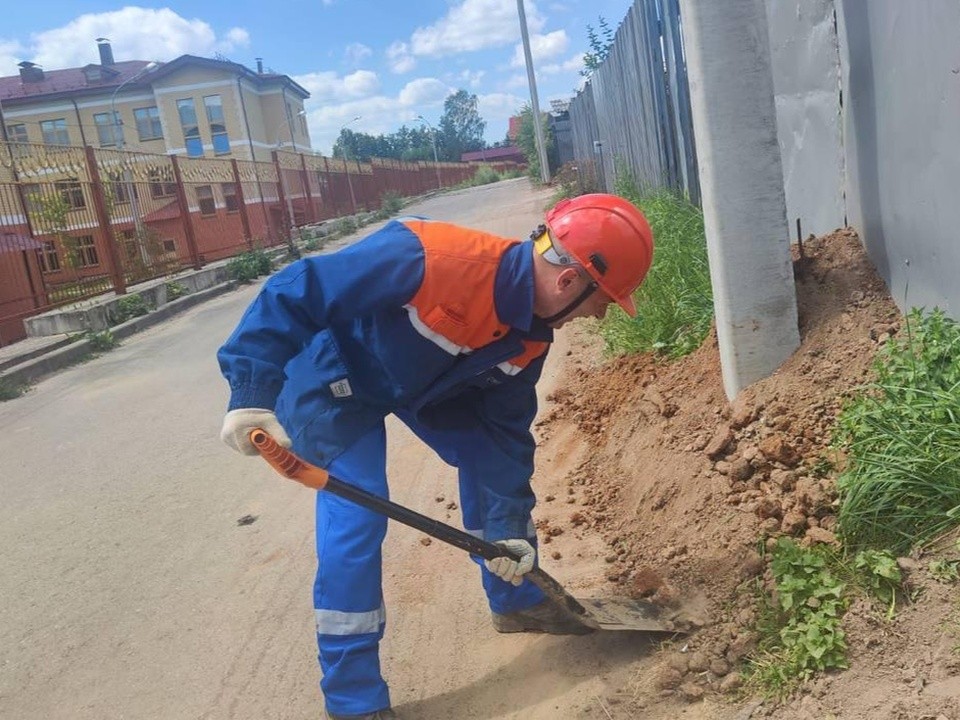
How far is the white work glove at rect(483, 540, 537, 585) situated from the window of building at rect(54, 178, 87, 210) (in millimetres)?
11522

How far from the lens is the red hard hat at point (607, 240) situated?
2.37 meters

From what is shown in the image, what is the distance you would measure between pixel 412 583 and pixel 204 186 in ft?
54.1

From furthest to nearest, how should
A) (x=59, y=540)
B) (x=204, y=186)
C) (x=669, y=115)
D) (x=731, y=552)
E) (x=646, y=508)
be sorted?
(x=204, y=186)
(x=669, y=115)
(x=59, y=540)
(x=646, y=508)
(x=731, y=552)

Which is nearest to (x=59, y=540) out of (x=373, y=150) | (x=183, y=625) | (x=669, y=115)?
(x=183, y=625)

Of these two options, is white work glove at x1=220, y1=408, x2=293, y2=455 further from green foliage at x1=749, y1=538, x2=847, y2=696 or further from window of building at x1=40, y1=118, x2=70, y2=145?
window of building at x1=40, y1=118, x2=70, y2=145

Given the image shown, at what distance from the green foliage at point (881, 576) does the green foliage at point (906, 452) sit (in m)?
0.12

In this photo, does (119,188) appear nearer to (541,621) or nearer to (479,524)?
(479,524)

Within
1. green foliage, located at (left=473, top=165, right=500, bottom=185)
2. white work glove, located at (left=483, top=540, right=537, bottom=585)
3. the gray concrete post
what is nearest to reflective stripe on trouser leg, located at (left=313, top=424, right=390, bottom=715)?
white work glove, located at (left=483, top=540, right=537, bottom=585)

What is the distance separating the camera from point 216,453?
5250 millimetres

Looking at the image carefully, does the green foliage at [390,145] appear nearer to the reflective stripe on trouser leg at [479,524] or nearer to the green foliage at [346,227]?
the green foliage at [346,227]

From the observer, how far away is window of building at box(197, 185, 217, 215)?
691 inches

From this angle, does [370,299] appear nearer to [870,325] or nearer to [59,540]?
[870,325]

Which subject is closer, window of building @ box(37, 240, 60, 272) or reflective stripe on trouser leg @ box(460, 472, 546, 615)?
reflective stripe on trouser leg @ box(460, 472, 546, 615)

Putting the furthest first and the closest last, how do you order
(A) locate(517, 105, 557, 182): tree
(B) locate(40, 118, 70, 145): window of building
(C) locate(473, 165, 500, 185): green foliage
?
(C) locate(473, 165, 500, 185): green foliage < (B) locate(40, 118, 70, 145): window of building < (A) locate(517, 105, 557, 182): tree
